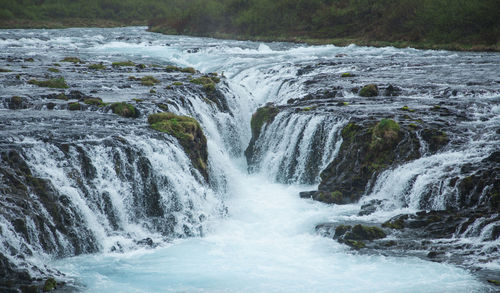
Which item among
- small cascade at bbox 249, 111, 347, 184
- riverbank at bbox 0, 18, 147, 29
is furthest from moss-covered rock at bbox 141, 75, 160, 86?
riverbank at bbox 0, 18, 147, 29

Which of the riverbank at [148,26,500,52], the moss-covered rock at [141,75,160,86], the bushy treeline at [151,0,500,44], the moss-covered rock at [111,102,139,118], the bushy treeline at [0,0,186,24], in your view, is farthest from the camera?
the bushy treeline at [0,0,186,24]

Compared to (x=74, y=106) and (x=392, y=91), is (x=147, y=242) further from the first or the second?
(x=392, y=91)

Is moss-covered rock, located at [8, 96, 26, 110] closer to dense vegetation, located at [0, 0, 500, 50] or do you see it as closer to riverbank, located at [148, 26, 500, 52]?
riverbank, located at [148, 26, 500, 52]

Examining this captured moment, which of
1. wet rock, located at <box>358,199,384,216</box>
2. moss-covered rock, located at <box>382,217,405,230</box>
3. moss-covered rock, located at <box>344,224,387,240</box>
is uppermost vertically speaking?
wet rock, located at <box>358,199,384,216</box>

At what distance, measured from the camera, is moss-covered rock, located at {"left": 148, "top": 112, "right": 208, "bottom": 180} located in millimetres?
20203

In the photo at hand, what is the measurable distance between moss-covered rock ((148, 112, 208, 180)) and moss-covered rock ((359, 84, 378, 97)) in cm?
1061

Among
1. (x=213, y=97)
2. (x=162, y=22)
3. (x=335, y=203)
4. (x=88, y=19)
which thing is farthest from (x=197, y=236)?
(x=88, y=19)

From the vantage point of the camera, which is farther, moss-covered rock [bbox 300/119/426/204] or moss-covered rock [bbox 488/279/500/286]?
moss-covered rock [bbox 300/119/426/204]

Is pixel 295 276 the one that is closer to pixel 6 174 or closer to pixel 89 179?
pixel 89 179

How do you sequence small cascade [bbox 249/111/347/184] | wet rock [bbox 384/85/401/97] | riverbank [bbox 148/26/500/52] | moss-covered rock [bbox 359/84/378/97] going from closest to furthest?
small cascade [bbox 249/111/347/184]
moss-covered rock [bbox 359/84/378/97]
wet rock [bbox 384/85/401/97]
riverbank [bbox 148/26/500/52]

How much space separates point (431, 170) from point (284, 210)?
5.76 meters

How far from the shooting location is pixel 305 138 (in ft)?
→ 76.0

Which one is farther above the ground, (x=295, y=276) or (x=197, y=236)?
(x=197, y=236)

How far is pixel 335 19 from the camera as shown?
78062 mm
